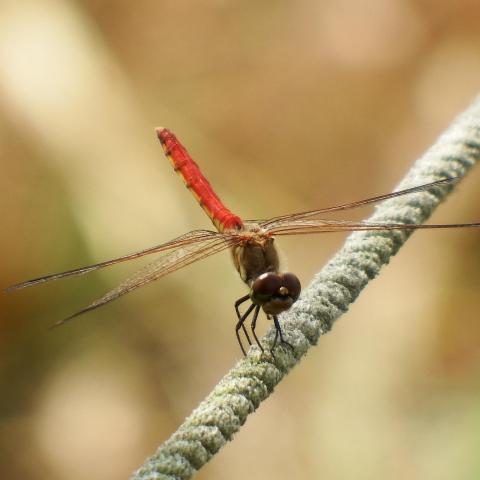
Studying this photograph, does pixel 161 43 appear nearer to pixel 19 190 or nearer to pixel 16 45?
pixel 16 45

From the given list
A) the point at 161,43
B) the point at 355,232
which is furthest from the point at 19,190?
the point at 355,232

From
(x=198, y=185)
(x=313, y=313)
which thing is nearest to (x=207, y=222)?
(x=198, y=185)

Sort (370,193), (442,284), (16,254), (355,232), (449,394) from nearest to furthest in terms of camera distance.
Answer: (355,232) < (449,394) < (16,254) < (442,284) < (370,193)

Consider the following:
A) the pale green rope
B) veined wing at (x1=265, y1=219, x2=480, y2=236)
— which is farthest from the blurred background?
the pale green rope

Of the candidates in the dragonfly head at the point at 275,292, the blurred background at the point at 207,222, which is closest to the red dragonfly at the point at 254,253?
the dragonfly head at the point at 275,292

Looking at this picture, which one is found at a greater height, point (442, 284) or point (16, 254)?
point (16, 254)
